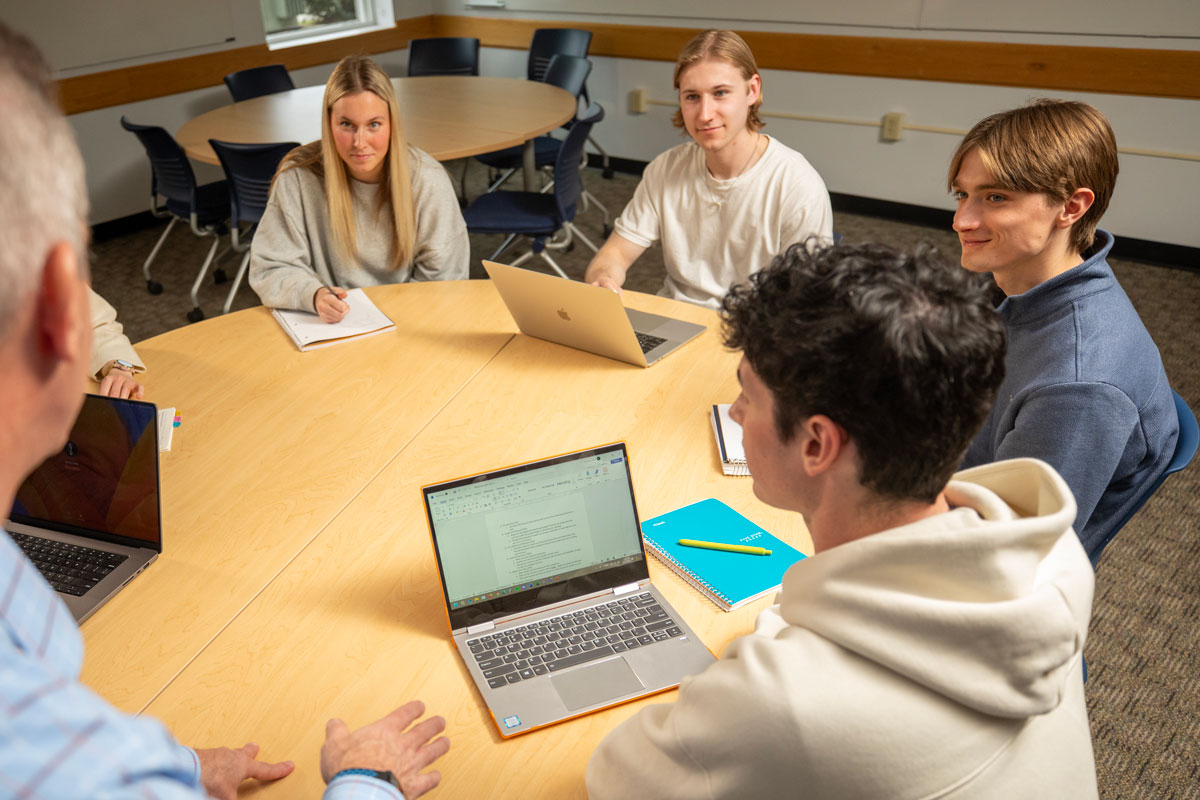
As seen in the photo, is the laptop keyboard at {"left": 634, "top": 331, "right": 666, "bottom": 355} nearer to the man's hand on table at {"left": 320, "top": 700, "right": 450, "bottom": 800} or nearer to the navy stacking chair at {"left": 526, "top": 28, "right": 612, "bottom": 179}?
the man's hand on table at {"left": 320, "top": 700, "right": 450, "bottom": 800}

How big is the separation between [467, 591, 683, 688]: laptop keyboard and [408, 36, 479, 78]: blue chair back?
17.6 ft

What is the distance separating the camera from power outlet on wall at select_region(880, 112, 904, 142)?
16.3 ft

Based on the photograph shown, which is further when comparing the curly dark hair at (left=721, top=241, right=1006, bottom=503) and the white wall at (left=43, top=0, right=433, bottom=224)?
the white wall at (left=43, top=0, right=433, bottom=224)

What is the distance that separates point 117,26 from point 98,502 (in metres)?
Answer: 4.66

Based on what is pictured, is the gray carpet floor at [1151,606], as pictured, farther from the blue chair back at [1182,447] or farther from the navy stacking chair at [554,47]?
the navy stacking chair at [554,47]

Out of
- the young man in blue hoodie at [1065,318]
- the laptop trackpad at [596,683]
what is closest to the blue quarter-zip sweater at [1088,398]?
the young man in blue hoodie at [1065,318]

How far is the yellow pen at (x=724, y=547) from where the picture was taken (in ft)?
4.78

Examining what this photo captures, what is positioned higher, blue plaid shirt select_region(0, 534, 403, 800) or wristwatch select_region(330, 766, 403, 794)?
blue plaid shirt select_region(0, 534, 403, 800)

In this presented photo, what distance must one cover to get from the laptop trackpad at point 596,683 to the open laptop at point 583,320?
0.86m

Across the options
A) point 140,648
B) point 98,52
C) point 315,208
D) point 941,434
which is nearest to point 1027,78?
point 315,208

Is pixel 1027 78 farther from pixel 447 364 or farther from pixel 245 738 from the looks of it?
pixel 245 738

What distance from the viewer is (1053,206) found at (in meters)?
1.64

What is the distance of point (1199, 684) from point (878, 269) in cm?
194

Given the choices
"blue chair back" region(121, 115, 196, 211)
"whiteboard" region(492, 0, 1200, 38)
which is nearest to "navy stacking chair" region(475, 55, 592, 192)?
"whiteboard" region(492, 0, 1200, 38)
